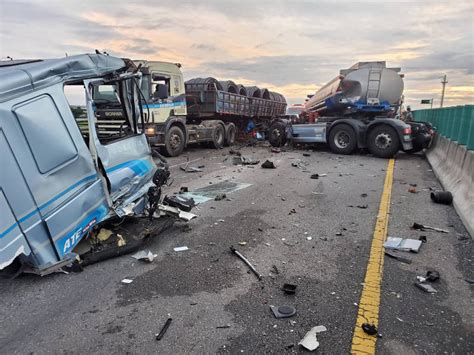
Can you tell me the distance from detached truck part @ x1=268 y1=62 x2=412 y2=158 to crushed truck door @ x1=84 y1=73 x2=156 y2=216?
9777mm

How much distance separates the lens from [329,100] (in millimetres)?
14711

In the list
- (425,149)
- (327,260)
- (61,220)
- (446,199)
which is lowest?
(425,149)

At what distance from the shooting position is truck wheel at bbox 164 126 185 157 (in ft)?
41.1

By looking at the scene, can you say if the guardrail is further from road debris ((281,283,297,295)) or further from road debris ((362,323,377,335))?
road debris ((362,323,377,335))

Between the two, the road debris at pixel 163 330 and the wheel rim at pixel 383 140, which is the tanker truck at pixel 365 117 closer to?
the wheel rim at pixel 383 140

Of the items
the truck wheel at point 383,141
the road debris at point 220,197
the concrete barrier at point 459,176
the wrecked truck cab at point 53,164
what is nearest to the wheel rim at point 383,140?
the truck wheel at point 383,141

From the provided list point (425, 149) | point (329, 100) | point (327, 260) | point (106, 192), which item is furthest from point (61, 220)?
point (425, 149)

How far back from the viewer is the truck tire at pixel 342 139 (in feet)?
44.2

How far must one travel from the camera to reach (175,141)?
12.9 m

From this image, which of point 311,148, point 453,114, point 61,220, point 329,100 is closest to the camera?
point 61,220

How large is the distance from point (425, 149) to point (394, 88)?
2.70m

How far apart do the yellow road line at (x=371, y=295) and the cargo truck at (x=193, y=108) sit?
5.18 metres

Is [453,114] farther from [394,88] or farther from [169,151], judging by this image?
[169,151]

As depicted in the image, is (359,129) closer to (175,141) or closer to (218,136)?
(218,136)
